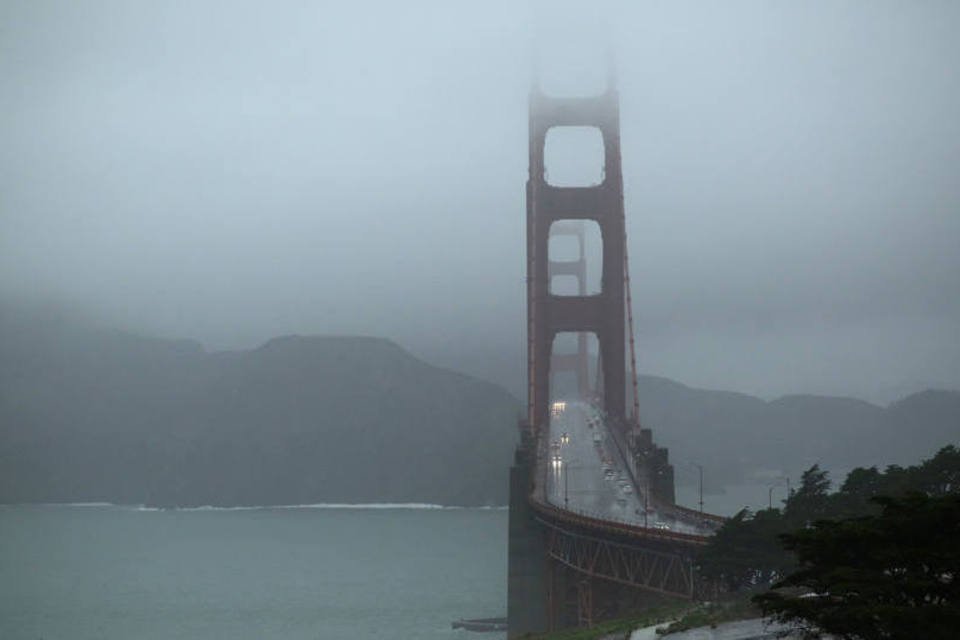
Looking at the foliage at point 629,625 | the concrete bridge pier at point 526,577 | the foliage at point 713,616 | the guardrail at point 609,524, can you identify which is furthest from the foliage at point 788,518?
the concrete bridge pier at point 526,577

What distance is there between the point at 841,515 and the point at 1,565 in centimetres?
11923

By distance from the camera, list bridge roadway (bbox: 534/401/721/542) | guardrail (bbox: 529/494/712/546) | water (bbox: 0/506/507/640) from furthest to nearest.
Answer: water (bbox: 0/506/507/640), bridge roadway (bbox: 534/401/721/542), guardrail (bbox: 529/494/712/546)

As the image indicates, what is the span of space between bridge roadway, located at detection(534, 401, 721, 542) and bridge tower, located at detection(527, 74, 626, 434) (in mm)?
3287

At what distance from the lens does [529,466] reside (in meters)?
64.4

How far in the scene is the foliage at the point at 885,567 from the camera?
1666 cm

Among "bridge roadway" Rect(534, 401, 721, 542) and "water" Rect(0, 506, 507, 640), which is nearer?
"bridge roadway" Rect(534, 401, 721, 542)

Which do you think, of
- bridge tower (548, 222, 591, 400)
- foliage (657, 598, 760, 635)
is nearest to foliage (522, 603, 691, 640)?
foliage (657, 598, 760, 635)

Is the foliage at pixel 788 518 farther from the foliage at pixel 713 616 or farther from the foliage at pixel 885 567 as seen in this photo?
the foliage at pixel 885 567

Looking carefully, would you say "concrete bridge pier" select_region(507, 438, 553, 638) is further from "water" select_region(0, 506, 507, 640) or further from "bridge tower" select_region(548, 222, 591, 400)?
"bridge tower" select_region(548, 222, 591, 400)

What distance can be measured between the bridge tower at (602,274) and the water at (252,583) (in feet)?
60.4

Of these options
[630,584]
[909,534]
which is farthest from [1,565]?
[909,534]

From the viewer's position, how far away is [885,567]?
686 inches

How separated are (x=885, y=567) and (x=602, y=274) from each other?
6668 centimetres

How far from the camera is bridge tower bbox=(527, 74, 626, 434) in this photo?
82250 millimetres
